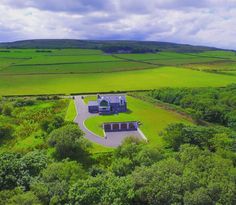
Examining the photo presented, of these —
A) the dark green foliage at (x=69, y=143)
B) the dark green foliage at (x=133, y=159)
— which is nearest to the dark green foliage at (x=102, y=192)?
the dark green foliage at (x=133, y=159)

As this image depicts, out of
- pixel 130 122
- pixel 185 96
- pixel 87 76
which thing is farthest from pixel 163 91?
pixel 87 76

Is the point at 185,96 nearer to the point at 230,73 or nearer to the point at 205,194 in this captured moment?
the point at 205,194

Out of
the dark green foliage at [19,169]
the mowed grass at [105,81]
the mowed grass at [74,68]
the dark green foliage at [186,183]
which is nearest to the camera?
the dark green foliage at [186,183]

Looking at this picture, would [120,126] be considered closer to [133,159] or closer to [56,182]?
[133,159]

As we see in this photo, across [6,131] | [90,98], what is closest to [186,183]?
[6,131]

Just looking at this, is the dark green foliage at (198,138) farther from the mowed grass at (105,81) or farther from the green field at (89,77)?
the mowed grass at (105,81)

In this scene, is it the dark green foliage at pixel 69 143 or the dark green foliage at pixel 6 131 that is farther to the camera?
the dark green foliage at pixel 6 131
